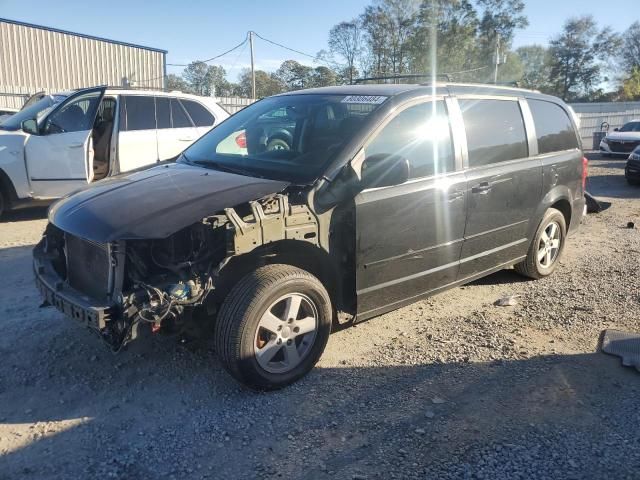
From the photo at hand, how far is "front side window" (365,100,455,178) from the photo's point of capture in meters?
3.72

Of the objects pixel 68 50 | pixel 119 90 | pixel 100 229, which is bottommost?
pixel 100 229

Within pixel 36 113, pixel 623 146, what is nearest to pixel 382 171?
pixel 36 113

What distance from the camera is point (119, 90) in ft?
26.1

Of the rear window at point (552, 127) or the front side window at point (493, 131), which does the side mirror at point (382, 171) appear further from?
the rear window at point (552, 127)

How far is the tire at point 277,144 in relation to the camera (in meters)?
3.99

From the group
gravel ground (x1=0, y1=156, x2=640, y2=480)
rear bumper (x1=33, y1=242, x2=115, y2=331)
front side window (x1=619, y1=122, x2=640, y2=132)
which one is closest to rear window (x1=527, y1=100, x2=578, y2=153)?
gravel ground (x1=0, y1=156, x2=640, y2=480)

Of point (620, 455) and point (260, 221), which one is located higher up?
point (260, 221)

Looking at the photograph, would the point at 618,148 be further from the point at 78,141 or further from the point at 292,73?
the point at 292,73

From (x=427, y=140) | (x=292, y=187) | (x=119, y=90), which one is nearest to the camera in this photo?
(x=292, y=187)

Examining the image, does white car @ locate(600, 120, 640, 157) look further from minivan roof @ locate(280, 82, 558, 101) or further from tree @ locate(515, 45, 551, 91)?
tree @ locate(515, 45, 551, 91)

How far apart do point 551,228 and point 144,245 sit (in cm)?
417

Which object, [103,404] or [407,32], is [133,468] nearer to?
[103,404]

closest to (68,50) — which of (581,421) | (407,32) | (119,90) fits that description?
(119,90)

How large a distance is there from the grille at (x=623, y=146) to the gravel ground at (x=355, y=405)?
16041 mm
